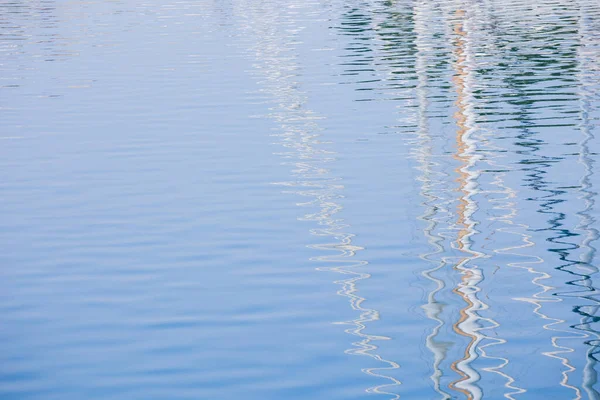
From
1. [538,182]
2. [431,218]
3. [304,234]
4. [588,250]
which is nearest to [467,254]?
[588,250]

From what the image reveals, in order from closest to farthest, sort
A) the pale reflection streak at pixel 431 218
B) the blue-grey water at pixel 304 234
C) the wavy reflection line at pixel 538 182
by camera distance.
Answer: the blue-grey water at pixel 304 234 → the wavy reflection line at pixel 538 182 → the pale reflection streak at pixel 431 218

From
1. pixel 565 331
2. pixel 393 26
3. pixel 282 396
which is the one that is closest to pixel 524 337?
pixel 565 331

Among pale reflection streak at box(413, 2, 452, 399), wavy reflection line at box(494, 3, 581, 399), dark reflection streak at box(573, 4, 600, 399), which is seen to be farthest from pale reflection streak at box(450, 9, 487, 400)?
dark reflection streak at box(573, 4, 600, 399)

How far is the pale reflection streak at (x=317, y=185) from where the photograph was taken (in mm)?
10319

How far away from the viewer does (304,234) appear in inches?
551

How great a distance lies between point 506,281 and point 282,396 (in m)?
3.68

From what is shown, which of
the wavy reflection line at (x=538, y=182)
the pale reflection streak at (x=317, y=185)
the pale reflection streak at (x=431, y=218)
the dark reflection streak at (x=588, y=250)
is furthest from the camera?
the pale reflection streak at (x=317, y=185)

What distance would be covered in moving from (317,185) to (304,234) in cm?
258

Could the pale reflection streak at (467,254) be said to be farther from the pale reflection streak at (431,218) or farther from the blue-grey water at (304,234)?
the pale reflection streak at (431,218)

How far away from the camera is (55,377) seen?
958 centimetres

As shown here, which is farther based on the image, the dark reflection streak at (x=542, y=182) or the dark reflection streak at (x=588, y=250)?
the dark reflection streak at (x=542, y=182)

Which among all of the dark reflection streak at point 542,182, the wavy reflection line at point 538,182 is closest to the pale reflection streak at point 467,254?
the wavy reflection line at point 538,182

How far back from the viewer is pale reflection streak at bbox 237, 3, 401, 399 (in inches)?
406

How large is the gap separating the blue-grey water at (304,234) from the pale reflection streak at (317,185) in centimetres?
5
